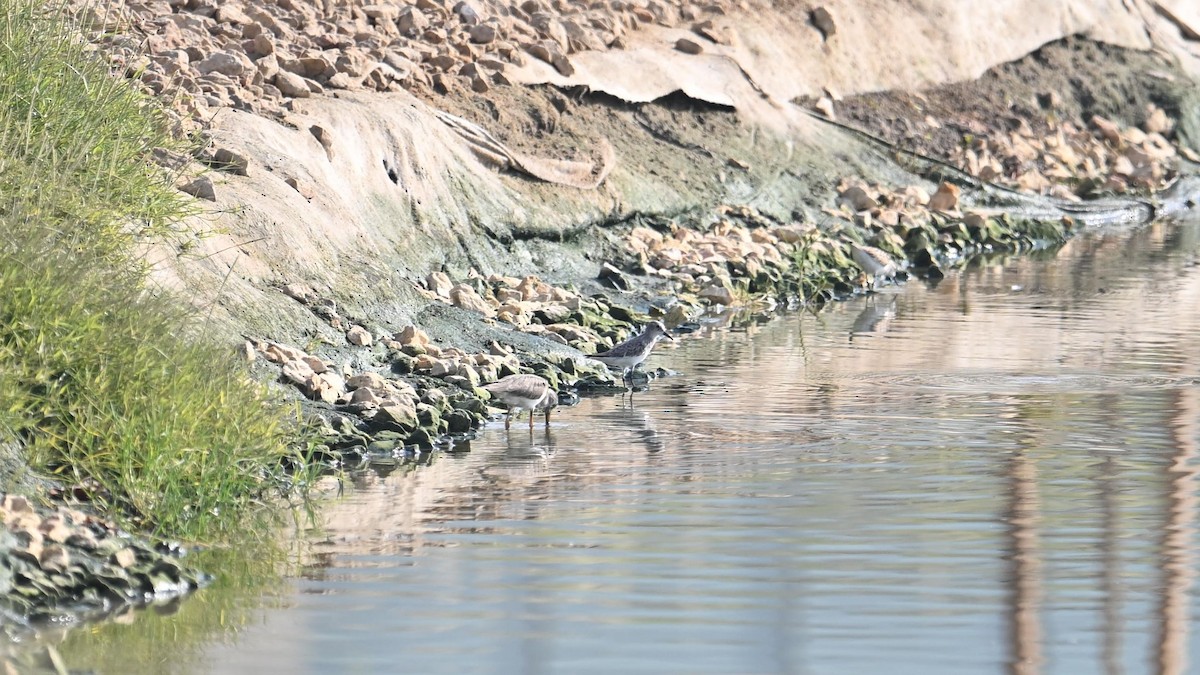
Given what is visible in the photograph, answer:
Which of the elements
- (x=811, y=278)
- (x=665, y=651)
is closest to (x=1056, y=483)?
(x=665, y=651)

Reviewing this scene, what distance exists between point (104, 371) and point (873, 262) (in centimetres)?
1191

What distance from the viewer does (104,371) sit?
8.62m

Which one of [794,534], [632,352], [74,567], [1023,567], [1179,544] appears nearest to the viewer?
[74,567]

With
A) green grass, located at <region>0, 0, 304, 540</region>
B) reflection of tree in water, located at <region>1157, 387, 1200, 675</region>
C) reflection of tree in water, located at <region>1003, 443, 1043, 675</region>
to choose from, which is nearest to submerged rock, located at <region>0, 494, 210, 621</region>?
green grass, located at <region>0, 0, 304, 540</region>

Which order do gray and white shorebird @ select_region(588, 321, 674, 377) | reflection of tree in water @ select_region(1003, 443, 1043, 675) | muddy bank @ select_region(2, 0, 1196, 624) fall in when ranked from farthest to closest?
gray and white shorebird @ select_region(588, 321, 674, 377) → muddy bank @ select_region(2, 0, 1196, 624) → reflection of tree in water @ select_region(1003, 443, 1043, 675)

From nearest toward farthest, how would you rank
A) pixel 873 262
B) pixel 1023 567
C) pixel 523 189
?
pixel 1023 567 → pixel 523 189 → pixel 873 262

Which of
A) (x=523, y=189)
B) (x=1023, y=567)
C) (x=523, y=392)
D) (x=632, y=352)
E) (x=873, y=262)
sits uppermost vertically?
(x=523, y=189)

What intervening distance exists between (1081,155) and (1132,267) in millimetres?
7424

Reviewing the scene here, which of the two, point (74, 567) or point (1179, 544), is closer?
point (74, 567)

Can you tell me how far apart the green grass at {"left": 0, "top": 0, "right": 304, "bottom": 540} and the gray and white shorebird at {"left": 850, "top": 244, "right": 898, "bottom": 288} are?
1025 cm

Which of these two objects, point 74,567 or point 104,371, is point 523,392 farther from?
point 74,567

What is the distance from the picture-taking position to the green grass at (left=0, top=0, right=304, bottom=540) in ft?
27.8

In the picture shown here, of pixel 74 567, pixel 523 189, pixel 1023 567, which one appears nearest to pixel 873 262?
pixel 523 189

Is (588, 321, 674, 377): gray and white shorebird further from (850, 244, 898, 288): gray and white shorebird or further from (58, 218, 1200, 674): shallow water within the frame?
(850, 244, 898, 288): gray and white shorebird
